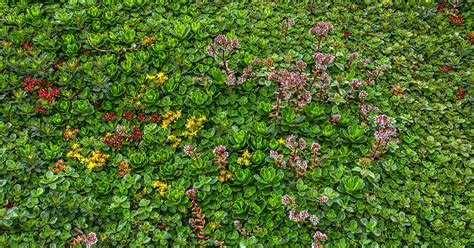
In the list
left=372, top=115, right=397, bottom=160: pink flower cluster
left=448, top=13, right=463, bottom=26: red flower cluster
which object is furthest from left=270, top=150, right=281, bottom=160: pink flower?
left=448, top=13, right=463, bottom=26: red flower cluster

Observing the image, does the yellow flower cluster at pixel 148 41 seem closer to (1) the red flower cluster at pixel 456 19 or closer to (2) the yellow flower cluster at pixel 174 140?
(2) the yellow flower cluster at pixel 174 140

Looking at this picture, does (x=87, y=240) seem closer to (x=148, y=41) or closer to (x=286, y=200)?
(x=286, y=200)

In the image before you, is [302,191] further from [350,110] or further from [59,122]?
[59,122]

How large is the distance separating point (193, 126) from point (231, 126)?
33 centimetres

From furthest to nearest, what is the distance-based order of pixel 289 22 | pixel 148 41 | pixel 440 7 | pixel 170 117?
pixel 440 7 → pixel 289 22 → pixel 148 41 → pixel 170 117

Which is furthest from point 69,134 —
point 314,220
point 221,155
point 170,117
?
point 314,220

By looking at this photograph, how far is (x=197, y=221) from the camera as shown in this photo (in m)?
3.55

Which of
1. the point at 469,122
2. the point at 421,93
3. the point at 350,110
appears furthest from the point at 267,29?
the point at 469,122

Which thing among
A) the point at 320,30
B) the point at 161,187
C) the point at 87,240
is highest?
the point at 320,30

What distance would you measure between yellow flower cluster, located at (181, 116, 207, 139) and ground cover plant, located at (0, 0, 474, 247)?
1 centimetres

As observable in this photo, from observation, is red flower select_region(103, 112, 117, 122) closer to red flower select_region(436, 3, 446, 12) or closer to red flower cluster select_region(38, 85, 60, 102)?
red flower cluster select_region(38, 85, 60, 102)

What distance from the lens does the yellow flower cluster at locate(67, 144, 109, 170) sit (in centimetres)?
381

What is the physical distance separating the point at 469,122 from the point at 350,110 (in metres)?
1.15

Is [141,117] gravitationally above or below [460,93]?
below
